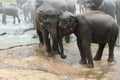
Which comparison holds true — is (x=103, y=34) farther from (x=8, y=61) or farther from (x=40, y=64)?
(x=8, y=61)

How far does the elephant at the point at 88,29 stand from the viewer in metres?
6.71

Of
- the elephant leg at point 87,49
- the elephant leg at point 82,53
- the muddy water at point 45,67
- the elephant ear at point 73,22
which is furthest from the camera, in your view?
the elephant leg at point 82,53

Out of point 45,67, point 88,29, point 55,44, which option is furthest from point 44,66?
point 88,29

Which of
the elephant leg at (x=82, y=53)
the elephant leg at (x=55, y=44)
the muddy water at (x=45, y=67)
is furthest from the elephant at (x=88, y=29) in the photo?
the muddy water at (x=45, y=67)

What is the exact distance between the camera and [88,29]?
6.84m

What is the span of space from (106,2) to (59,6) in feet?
7.52

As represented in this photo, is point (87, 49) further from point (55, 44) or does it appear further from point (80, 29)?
point (55, 44)

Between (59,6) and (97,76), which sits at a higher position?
(59,6)

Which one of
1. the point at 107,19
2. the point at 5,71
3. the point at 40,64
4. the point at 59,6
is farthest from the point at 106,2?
the point at 5,71

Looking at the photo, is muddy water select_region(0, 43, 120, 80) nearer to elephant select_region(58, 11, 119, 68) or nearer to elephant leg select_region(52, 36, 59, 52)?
elephant leg select_region(52, 36, 59, 52)

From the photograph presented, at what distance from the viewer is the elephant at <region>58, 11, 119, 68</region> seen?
264 inches

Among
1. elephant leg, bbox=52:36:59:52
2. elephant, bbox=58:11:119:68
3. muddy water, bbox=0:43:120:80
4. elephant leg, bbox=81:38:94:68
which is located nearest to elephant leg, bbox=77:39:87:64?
elephant, bbox=58:11:119:68

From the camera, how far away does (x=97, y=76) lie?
20.4 ft

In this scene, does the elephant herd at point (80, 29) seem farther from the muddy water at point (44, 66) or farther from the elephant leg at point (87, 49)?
the muddy water at point (44, 66)
